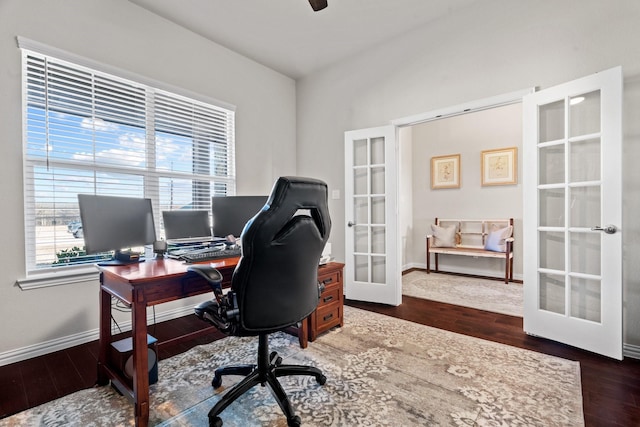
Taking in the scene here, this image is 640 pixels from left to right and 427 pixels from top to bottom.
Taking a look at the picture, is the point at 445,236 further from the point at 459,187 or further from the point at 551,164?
the point at 551,164

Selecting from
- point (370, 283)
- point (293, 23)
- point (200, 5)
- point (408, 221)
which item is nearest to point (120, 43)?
point (200, 5)

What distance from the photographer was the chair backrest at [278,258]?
137 cm

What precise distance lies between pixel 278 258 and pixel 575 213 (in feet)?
7.90

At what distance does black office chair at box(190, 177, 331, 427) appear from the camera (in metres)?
1.38

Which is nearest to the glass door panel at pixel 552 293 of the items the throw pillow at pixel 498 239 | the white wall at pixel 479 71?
the white wall at pixel 479 71

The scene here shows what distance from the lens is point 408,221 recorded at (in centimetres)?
545

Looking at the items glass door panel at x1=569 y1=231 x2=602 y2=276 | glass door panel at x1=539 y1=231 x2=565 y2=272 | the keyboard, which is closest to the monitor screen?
the keyboard

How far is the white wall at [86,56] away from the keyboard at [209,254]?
4.11ft

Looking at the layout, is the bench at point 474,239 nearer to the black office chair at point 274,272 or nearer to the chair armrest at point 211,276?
the black office chair at point 274,272

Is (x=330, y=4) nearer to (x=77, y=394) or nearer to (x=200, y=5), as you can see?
(x=200, y=5)

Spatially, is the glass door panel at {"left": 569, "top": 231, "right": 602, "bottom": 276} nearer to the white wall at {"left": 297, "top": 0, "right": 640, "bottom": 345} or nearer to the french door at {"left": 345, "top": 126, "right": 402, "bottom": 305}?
the white wall at {"left": 297, "top": 0, "right": 640, "bottom": 345}

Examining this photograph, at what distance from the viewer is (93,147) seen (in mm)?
2543

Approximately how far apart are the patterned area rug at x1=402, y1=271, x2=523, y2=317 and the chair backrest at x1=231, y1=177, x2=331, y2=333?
2.66 meters

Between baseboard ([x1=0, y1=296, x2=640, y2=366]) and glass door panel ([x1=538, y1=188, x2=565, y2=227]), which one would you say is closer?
baseboard ([x1=0, y1=296, x2=640, y2=366])
